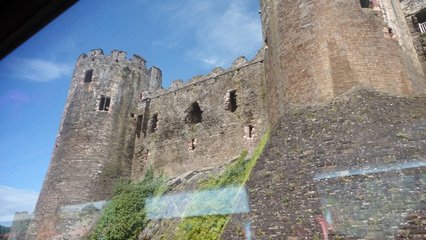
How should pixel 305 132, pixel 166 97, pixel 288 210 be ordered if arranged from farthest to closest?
pixel 166 97
pixel 305 132
pixel 288 210

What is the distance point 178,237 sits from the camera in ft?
35.2

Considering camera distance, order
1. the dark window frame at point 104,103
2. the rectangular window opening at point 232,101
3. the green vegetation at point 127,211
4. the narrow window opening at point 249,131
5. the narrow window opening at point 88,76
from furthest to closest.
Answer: the narrow window opening at point 88,76, the dark window frame at point 104,103, the rectangular window opening at point 232,101, the narrow window opening at point 249,131, the green vegetation at point 127,211

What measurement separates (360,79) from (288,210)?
4.23m

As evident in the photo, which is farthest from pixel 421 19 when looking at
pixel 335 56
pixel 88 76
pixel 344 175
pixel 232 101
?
pixel 88 76

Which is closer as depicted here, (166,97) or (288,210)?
(288,210)

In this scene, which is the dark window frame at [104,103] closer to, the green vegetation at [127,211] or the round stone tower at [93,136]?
the round stone tower at [93,136]

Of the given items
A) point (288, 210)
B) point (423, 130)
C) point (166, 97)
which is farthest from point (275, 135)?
point (166, 97)

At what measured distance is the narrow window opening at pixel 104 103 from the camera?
19.8 metres

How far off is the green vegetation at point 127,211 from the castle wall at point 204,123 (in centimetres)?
108

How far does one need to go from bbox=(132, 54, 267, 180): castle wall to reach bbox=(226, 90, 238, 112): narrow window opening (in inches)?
2.0

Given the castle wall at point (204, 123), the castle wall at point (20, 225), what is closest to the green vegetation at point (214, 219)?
the castle wall at point (204, 123)

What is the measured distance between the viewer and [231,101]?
17.0m

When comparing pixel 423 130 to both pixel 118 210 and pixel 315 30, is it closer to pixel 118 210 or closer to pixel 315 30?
pixel 315 30

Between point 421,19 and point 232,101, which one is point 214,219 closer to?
point 232,101
